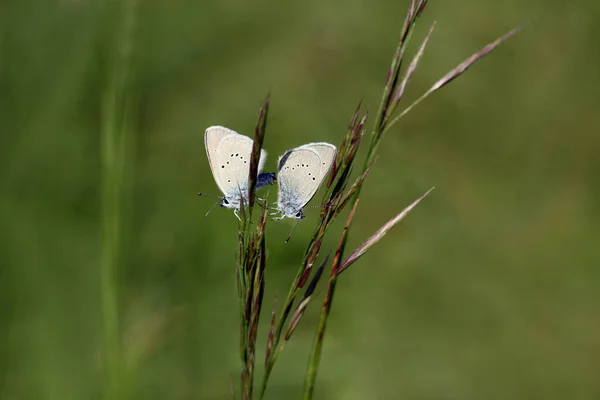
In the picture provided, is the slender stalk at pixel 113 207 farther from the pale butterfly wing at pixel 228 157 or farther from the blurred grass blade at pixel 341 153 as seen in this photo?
the blurred grass blade at pixel 341 153

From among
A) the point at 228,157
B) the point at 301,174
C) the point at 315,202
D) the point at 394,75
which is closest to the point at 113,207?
the point at 228,157

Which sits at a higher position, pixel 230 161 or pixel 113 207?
pixel 230 161

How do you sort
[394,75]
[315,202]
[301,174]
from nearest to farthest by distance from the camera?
[394,75], [301,174], [315,202]

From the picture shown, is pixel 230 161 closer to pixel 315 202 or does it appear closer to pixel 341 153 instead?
pixel 341 153

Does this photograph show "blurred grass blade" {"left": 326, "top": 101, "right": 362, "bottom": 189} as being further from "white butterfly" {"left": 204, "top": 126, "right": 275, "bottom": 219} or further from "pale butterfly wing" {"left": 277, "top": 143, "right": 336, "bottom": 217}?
"white butterfly" {"left": 204, "top": 126, "right": 275, "bottom": 219}

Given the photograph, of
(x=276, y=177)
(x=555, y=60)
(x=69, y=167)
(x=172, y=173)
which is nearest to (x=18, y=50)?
(x=69, y=167)

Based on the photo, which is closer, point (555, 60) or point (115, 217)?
point (115, 217)

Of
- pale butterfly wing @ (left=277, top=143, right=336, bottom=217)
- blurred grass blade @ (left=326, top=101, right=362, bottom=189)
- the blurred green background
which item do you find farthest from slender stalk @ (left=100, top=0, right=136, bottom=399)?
the blurred green background

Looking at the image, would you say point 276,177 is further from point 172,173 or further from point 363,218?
point 363,218
